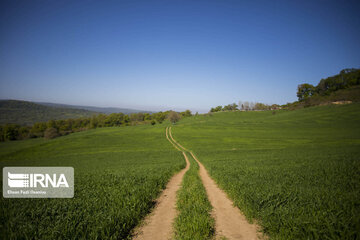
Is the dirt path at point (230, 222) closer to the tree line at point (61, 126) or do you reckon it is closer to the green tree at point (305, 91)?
the tree line at point (61, 126)

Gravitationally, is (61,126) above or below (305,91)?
below

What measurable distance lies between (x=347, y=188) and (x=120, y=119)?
136763 mm

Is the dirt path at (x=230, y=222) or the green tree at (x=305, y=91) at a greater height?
the green tree at (x=305, y=91)

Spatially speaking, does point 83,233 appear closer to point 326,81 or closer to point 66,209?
point 66,209

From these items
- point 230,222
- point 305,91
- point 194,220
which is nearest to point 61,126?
point 194,220

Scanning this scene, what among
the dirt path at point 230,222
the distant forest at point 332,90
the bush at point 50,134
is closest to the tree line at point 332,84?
the distant forest at point 332,90

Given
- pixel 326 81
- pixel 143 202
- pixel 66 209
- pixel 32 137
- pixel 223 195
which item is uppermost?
pixel 326 81

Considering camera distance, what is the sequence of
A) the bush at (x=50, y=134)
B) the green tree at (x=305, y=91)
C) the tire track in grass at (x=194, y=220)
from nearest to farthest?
1. the tire track in grass at (x=194, y=220)
2. the bush at (x=50, y=134)
3. the green tree at (x=305, y=91)

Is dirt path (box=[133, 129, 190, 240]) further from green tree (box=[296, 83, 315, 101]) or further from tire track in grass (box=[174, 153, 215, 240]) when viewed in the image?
green tree (box=[296, 83, 315, 101])

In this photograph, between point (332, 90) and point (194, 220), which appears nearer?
point (194, 220)

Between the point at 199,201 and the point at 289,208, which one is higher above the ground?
the point at 289,208

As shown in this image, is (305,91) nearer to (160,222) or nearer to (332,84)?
(332,84)

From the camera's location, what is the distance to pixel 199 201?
7.71 m

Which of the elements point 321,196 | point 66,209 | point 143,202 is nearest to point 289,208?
point 321,196
